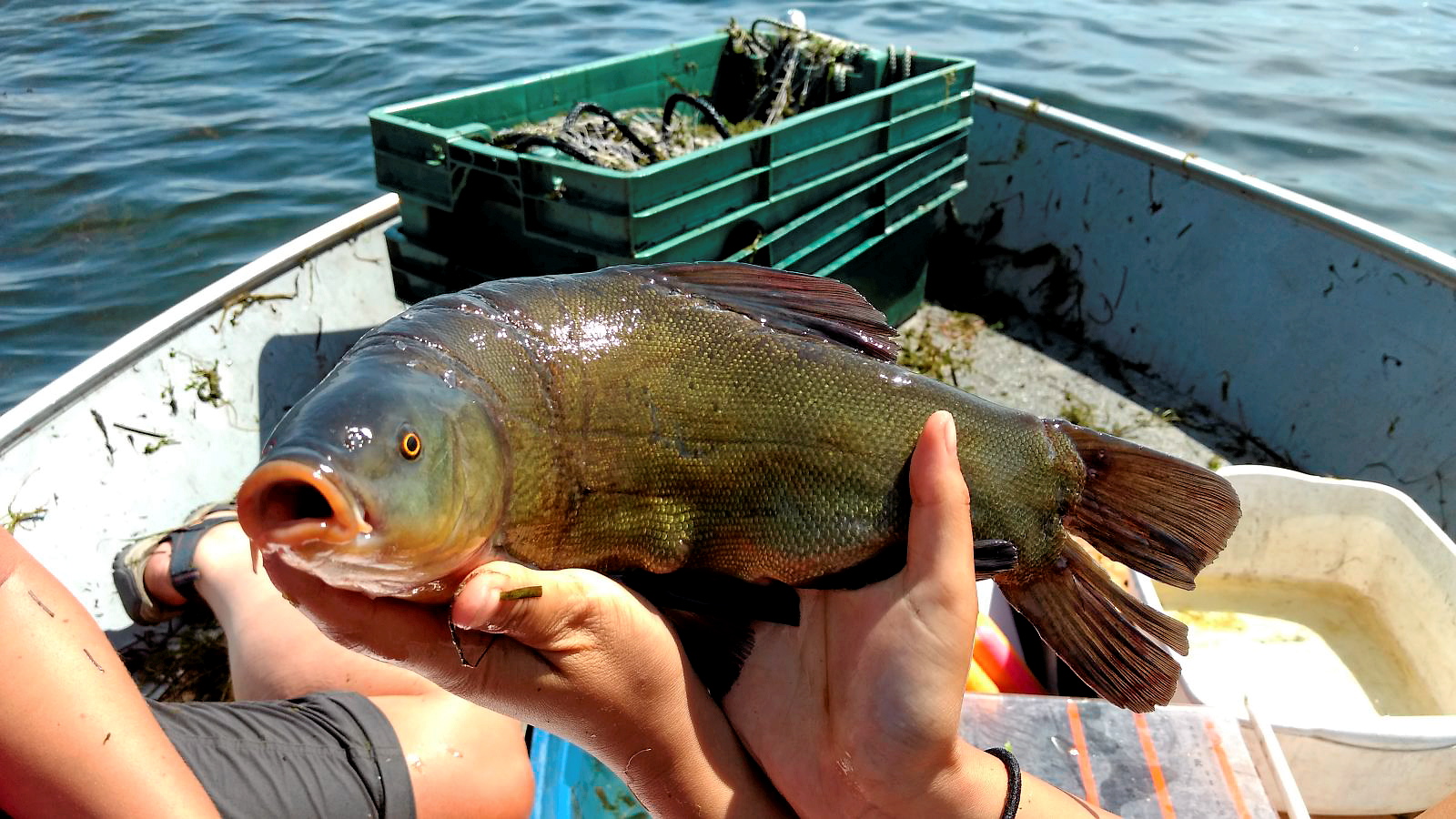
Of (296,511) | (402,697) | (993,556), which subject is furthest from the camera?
(402,697)

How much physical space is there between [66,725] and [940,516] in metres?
1.74

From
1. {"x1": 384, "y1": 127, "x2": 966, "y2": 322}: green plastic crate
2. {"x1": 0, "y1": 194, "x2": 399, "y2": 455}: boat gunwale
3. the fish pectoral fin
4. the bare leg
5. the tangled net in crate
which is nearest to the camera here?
the fish pectoral fin

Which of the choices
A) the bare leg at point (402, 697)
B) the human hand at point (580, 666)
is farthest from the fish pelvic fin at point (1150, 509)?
the bare leg at point (402, 697)

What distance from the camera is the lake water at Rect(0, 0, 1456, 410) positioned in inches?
262

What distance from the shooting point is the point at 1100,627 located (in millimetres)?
2123

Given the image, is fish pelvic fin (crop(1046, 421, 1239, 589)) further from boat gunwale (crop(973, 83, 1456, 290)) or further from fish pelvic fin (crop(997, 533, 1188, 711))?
boat gunwale (crop(973, 83, 1456, 290))

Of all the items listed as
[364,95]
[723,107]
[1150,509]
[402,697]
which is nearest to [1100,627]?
[1150,509]

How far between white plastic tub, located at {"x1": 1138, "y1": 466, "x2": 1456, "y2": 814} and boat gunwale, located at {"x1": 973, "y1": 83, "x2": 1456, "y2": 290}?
1.17 metres

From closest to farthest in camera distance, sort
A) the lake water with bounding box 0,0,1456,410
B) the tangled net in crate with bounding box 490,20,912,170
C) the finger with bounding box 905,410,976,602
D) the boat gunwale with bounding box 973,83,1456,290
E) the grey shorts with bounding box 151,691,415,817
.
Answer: the finger with bounding box 905,410,976,602
the grey shorts with bounding box 151,691,415,817
the boat gunwale with bounding box 973,83,1456,290
the tangled net in crate with bounding box 490,20,912,170
the lake water with bounding box 0,0,1456,410

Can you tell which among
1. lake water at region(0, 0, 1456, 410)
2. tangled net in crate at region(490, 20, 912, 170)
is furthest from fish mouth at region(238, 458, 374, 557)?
lake water at region(0, 0, 1456, 410)

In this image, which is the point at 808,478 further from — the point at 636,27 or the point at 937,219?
the point at 636,27

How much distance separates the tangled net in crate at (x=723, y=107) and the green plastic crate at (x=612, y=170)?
143 millimetres

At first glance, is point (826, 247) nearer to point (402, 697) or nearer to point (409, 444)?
point (402, 697)

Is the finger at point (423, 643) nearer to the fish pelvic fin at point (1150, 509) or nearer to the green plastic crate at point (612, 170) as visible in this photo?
the fish pelvic fin at point (1150, 509)
